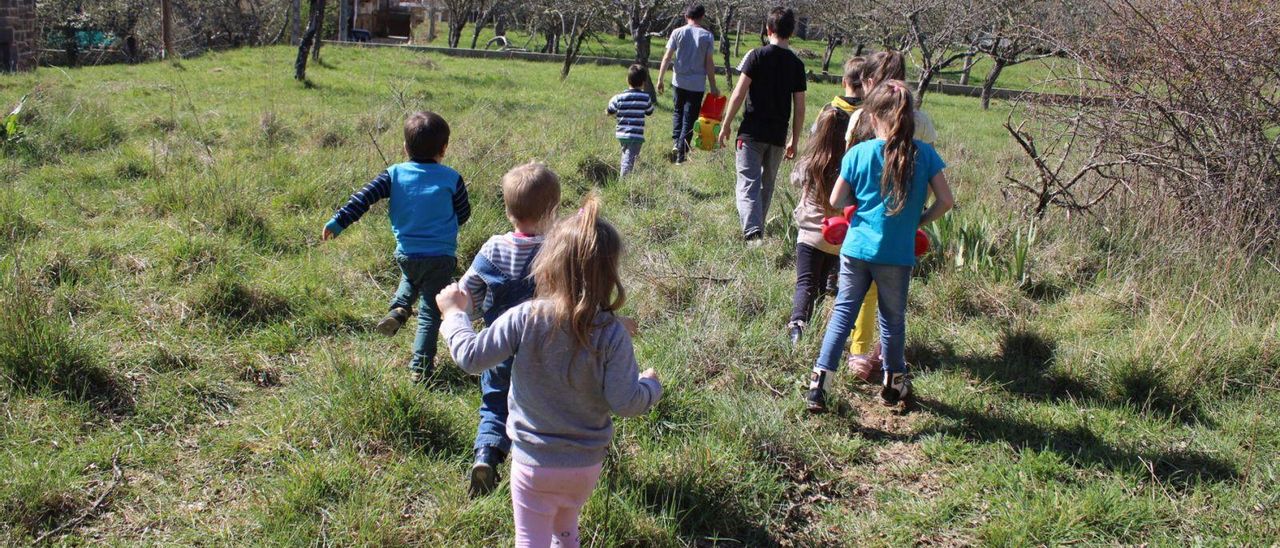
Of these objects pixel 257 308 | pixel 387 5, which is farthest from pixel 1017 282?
pixel 387 5

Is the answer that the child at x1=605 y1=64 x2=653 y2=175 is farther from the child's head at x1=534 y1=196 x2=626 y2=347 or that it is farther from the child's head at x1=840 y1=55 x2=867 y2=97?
the child's head at x1=534 y1=196 x2=626 y2=347

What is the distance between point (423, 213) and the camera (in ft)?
12.8

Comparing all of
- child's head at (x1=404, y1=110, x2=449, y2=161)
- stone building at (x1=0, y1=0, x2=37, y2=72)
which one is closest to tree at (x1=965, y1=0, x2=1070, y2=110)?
child's head at (x1=404, y1=110, x2=449, y2=161)

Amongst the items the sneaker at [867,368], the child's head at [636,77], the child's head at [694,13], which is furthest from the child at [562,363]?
the child's head at [694,13]

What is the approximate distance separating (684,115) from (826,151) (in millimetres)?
5132

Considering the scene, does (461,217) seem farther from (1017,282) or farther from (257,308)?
(1017,282)

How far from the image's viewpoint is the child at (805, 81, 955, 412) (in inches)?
141

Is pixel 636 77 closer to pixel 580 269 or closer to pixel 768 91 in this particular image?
pixel 768 91

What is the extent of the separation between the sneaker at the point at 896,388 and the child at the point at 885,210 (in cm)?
12

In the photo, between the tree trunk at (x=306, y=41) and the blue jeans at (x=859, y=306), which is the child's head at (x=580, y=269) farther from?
the tree trunk at (x=306, y=41)

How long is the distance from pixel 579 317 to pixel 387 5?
40.3m

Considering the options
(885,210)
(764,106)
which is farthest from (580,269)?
(764,106)

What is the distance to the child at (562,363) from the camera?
229cm

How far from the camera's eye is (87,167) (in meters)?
6.88
